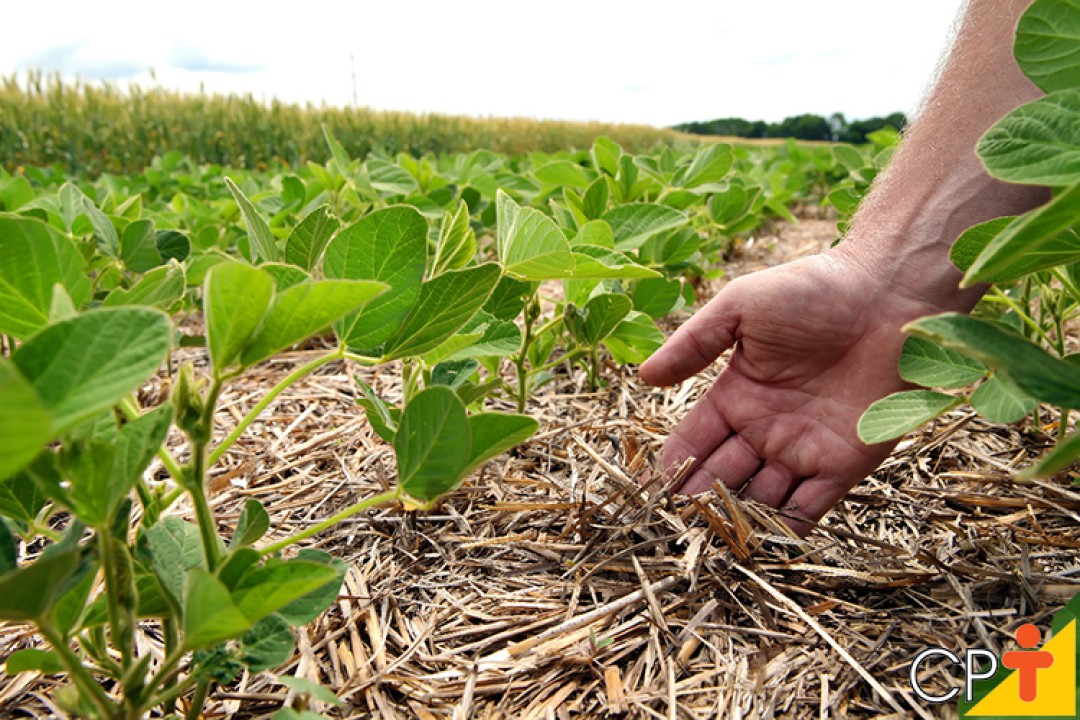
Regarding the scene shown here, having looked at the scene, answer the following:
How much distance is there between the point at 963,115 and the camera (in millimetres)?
1159

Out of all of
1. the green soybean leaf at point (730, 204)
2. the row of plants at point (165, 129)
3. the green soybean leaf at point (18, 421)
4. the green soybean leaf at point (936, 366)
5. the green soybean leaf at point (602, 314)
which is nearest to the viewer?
the green soybean leaf at point (18, 421)

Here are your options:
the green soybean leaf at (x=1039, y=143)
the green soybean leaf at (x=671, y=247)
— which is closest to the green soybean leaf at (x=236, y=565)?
the green soybean leaf at (x=1039, y=143)

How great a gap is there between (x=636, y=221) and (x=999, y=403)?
2.56 ft

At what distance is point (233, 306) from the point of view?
516 millimetres

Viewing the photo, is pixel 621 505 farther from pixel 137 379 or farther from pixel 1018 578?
pixel 137 379

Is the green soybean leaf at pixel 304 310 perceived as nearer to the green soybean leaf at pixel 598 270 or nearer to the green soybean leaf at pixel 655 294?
the green soybean leaf at pixel 598 270

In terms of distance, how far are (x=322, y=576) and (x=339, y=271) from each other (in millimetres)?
306

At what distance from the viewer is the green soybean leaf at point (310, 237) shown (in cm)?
81

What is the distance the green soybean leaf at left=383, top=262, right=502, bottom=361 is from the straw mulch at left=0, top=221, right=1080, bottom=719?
399 millimetres

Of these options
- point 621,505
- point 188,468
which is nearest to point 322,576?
point 188,468

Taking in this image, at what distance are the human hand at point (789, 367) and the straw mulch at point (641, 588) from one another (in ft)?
0.35

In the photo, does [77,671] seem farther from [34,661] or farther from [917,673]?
[917,673]

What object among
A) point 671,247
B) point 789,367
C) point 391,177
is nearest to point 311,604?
point 789,367

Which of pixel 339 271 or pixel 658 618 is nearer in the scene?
pixel 339 271
